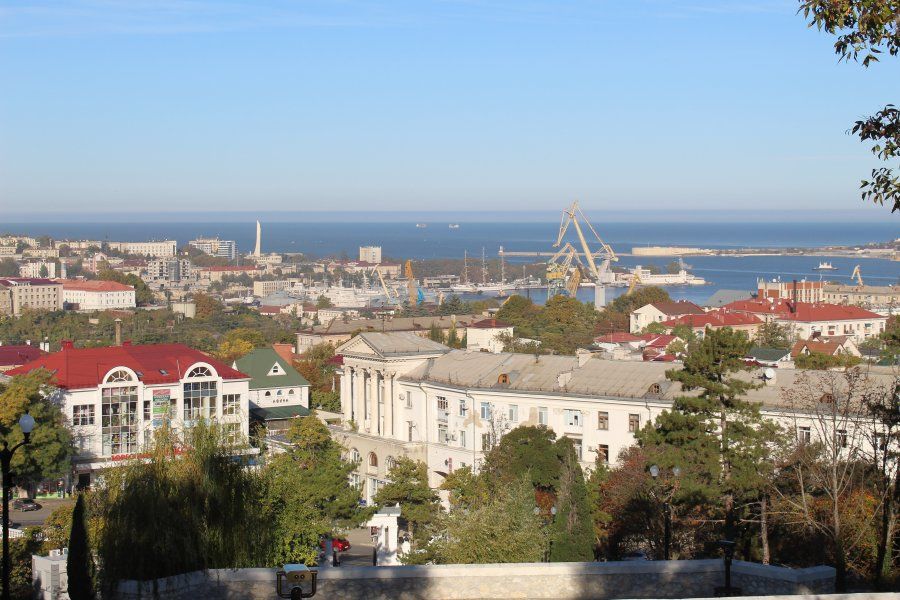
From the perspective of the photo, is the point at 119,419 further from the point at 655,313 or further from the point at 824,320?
the point at 655,313

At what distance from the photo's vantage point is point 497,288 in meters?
197

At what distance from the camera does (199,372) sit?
114 ft

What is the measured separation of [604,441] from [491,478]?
5522mm

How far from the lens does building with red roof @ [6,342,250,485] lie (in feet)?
106

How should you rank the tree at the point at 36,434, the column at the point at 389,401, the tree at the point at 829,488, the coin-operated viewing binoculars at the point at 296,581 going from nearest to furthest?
1. the coin-operated viewing binoculars at the point at 296,581
2. the tree at the point at 829,488
3. the tree at the point at 36,434
4. the column at the point at 389,401

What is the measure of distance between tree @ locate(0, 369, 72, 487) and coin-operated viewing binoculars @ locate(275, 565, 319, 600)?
18.3 m

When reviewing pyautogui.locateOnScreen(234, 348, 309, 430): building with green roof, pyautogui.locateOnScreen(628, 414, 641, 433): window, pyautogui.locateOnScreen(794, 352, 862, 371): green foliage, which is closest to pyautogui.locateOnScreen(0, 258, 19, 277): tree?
pyautogui.locateOnScreen(234, 348, 309, 430): building with green roof

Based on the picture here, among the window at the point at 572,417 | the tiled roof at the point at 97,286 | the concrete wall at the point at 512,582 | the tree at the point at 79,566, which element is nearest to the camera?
the concrete wall at the point at 512,582

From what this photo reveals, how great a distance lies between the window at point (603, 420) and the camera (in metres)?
30.5

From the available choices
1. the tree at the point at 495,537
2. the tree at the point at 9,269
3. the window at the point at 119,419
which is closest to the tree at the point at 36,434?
the window at the point at 119,419

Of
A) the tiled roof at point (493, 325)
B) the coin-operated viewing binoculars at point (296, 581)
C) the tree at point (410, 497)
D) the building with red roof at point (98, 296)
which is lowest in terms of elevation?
the building with red roof at point (98, 296)

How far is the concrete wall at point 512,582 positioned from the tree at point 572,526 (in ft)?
23.6

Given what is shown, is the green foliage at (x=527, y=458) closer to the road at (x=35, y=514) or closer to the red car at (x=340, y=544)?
the red car at (x=340, y=544)

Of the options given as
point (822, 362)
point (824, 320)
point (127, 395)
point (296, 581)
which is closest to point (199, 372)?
point (127, 395)
